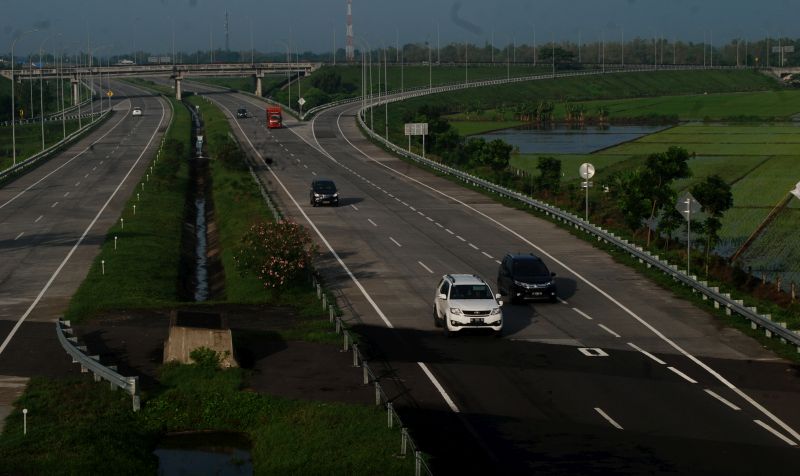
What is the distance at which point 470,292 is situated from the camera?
35.5 m

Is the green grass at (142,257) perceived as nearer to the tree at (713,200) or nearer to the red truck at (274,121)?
the tree at (713,200)

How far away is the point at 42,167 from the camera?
96.8 m

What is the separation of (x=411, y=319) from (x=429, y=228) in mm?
22320

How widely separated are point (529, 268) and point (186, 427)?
57.6 feet

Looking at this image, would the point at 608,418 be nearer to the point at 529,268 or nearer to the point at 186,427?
the point at 186,427

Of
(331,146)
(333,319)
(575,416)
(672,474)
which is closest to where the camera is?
(672,474)

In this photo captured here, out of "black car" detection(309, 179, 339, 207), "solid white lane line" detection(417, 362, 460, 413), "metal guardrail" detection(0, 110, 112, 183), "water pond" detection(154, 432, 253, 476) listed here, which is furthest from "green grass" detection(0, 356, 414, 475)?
"metal guardrail" detection(0, 110, 112, 183)

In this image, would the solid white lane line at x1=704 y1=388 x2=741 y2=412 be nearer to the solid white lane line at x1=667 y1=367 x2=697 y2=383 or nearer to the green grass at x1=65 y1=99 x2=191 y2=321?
the solid white lane line at x1=667 y1=367 x2=697 y2=383

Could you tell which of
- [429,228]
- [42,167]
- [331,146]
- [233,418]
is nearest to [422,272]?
[429,228]

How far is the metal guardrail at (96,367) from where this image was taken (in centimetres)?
2659

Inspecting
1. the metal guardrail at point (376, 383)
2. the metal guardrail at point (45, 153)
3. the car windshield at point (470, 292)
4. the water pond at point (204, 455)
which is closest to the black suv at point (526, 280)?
the car windshield at point (470, 292)

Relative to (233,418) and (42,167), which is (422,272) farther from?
(42,167)

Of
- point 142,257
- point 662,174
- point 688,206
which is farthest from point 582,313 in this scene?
point 142,257

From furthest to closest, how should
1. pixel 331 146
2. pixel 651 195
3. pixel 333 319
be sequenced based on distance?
pixel 331 146 < pixel 651 195 < pixel 333 319
